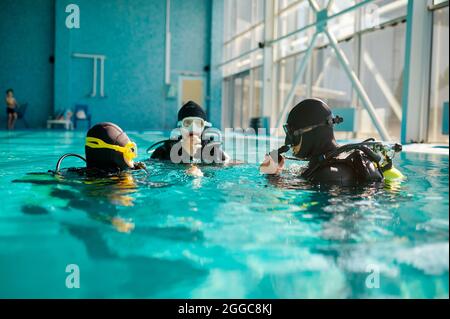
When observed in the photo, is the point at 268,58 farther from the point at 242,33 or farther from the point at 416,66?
the point at 416,66

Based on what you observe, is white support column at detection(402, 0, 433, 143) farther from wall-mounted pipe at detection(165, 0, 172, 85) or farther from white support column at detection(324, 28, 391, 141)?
wall-mounted pipe at detection(165, 0, 172, 85)

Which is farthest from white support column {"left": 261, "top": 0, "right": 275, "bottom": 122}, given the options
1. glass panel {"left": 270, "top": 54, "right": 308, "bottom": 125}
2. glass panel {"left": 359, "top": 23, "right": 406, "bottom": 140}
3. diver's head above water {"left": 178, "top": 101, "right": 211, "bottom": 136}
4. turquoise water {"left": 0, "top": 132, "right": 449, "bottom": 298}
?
turquoise water {"left": 0, "top": 132, "right": 449, "bottom": 298}

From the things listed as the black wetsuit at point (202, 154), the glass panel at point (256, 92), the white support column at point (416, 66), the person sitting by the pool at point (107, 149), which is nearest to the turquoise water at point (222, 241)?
the person sitting by the pool at point (107, 149)

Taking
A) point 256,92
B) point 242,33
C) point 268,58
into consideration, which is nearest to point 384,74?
point 268,58

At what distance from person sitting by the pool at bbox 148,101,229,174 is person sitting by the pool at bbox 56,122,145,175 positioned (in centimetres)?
104

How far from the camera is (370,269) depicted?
1.65 meters

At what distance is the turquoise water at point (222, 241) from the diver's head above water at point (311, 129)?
302 millimetres

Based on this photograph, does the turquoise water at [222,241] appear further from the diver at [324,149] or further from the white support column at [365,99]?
the white support column at [365,99]

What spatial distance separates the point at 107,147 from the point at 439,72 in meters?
8.61

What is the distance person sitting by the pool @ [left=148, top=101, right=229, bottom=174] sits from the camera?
16.2 ft

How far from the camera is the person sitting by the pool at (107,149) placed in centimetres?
376

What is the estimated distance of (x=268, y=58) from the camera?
52.9 feet

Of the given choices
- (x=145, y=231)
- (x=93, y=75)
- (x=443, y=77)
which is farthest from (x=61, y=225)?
(x=93, y=75)

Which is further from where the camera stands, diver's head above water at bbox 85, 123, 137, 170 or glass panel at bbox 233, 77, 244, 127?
glass panel at bbox 233, 77, 244, 127
